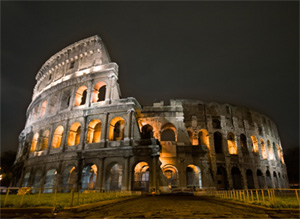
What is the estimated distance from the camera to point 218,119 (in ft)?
92.9

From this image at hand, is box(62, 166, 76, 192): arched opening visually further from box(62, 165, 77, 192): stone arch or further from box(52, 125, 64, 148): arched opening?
box(52, 125, 64, 148): arched opening

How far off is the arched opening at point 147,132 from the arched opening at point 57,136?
33.8ft

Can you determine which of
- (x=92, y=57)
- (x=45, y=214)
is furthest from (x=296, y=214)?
(x=92, y=57)

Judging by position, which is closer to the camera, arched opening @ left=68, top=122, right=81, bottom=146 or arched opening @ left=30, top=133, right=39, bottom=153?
arched opening @ left=68, top=122, right=81, bottom=146

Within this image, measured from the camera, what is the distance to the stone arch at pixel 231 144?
91.9 feet

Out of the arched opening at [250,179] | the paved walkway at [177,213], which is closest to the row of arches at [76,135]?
the paved walkway at [177,213]

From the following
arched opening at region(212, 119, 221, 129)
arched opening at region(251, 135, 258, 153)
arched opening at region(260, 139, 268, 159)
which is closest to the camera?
arched opening at region(212, 119, 221, 129)

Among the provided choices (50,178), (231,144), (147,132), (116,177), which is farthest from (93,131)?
(231,144)

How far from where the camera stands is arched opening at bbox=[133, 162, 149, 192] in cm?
2240

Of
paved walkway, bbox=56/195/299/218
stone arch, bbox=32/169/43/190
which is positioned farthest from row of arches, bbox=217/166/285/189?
stone arch, bbox=32/169/43/190

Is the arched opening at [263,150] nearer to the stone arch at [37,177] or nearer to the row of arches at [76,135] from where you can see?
the row of arches at [76,135]

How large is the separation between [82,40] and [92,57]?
134 inches

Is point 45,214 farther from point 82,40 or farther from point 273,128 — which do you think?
point 273,128

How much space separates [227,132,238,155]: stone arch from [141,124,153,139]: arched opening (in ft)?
39.6
